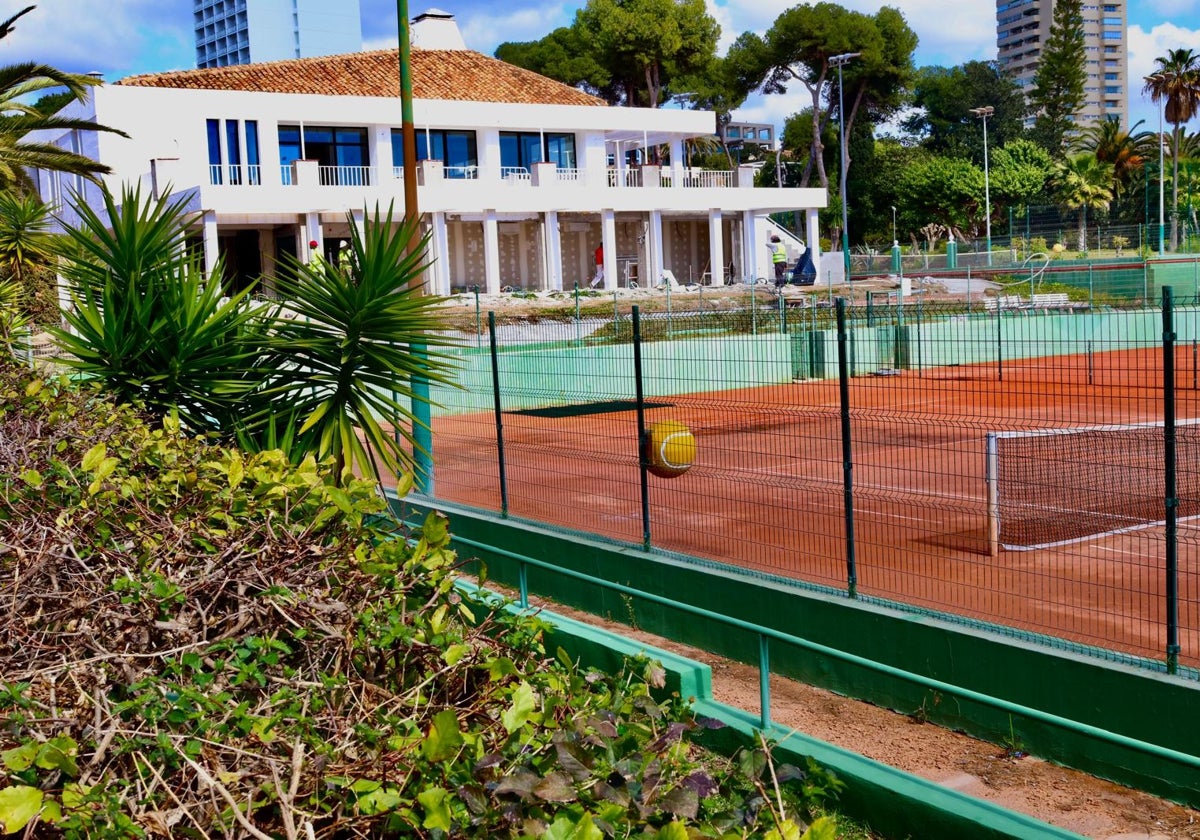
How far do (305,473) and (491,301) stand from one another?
3355cm

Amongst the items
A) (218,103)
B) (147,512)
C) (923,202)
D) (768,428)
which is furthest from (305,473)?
(923,202)

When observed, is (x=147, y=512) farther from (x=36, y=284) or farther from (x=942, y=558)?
(x=36, y=284)

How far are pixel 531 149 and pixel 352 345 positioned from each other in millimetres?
42319

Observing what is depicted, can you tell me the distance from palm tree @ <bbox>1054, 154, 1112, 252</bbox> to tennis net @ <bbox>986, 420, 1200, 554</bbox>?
6549cm

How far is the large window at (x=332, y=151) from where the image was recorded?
43.6 metres

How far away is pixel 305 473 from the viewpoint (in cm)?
488

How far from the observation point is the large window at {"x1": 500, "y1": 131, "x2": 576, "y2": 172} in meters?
49.2

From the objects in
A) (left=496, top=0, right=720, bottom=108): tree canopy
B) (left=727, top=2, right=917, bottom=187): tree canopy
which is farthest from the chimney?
(left=727, top=2, right=917, bottom=187): tree canopy

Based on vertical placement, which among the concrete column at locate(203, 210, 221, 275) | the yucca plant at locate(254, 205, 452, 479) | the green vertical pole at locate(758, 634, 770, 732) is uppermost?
the concrete column at locate(203, 210, 221, 275)

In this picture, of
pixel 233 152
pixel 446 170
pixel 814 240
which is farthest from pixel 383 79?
pixel 814 240

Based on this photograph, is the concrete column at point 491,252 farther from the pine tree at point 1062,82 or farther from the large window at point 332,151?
the pine tree at point 1062,82

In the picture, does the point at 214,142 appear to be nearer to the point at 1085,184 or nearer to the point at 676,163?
the point at 676,163

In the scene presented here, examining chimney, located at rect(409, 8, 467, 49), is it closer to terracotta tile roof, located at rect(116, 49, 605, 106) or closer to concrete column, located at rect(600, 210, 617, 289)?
terracotta tile roof, located at rect(116, 49, 605, 106)

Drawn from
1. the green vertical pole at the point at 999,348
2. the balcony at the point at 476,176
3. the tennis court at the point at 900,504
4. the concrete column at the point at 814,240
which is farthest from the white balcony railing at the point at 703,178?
the tennis court at the point at 900,504
